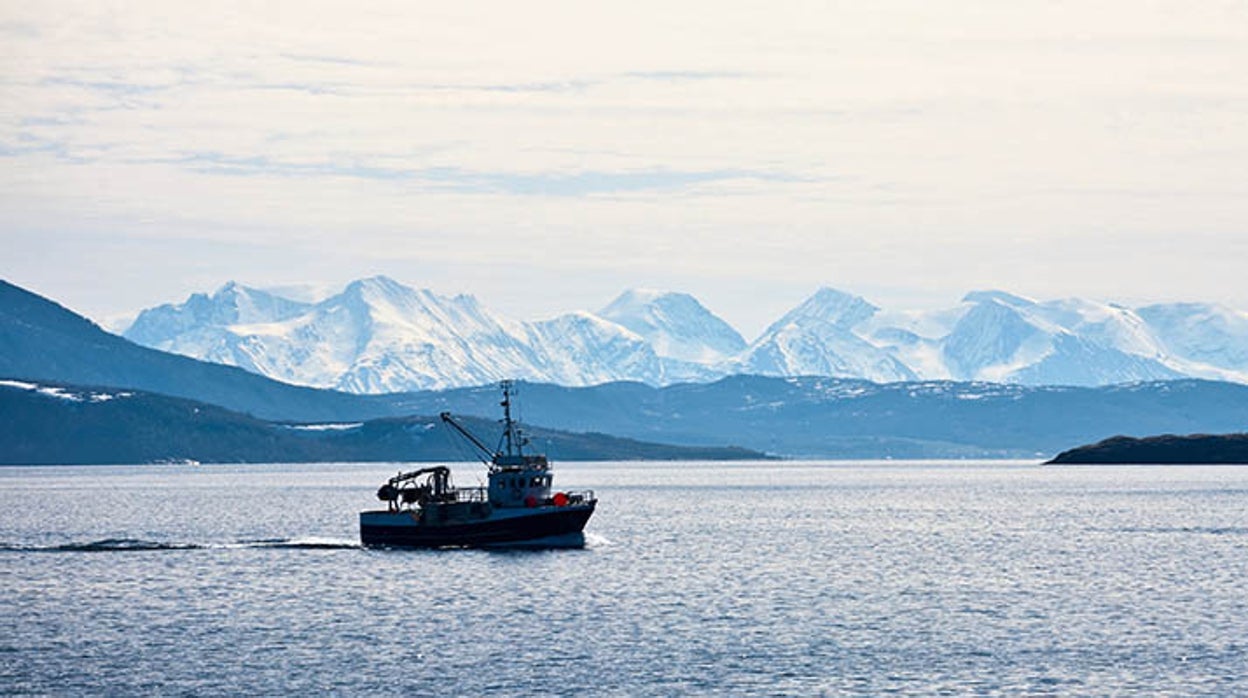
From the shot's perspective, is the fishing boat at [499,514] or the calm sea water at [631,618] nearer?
the calm sea water at [631,618]

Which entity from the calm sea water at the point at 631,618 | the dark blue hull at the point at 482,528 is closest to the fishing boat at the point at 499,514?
the dark blue hull at the point at 482,528

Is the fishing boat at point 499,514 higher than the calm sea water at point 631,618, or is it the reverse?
the fishing boat at point 499,514

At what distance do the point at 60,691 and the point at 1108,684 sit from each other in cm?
4767

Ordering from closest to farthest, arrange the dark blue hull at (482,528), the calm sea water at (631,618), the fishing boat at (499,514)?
the calm sea water at (631,618) → the fishing boat at (499,514) → the dark blue hull at (482,528)

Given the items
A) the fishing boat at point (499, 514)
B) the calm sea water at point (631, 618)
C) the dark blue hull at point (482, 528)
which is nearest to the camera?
the calm sea water at point (631, 618)

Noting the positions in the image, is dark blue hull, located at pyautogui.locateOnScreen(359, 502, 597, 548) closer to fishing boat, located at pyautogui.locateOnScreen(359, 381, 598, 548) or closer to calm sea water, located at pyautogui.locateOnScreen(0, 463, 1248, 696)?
fishing boat, located at pyautogui.locateOnScreen(359, 381, 598, 548)

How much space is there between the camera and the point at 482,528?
511 ft

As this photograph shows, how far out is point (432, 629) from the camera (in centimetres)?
10494

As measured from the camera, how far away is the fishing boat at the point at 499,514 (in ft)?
506

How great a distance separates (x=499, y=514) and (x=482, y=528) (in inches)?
76.1

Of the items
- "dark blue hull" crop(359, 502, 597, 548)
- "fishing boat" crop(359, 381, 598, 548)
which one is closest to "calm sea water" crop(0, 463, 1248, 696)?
"dark blue hull" crop(359, 502, 597, 548)

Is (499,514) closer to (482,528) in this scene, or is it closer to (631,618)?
(482,528)

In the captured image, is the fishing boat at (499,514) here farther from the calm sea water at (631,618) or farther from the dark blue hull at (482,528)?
the calm sea water at (631,618)

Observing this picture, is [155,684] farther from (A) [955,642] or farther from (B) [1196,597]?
(B) [1196,597]
